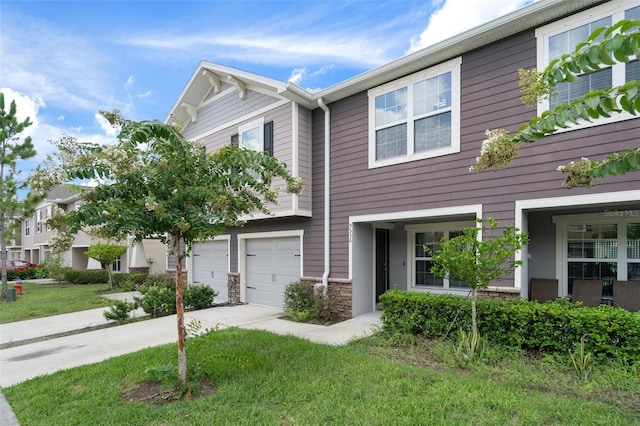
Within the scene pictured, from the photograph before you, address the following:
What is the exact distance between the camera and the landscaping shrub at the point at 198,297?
9633mm

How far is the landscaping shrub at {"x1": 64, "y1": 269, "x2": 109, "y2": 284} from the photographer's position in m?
19.0

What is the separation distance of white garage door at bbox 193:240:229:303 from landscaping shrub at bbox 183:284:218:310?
1242mm

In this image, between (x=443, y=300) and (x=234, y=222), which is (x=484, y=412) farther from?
(x=234, y=222)

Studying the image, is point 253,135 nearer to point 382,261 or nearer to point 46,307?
point 382,261

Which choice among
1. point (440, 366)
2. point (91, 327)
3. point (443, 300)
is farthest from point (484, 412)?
point (91, 327)

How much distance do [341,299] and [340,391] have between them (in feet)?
14.0

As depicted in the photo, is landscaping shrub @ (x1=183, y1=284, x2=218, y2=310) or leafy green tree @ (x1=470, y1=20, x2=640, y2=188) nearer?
leafy green tree @ (x1=470, y1=20, x2=640, y2=188)

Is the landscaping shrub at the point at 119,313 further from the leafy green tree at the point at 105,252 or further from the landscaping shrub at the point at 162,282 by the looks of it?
the leafy green tree at the point at 105,252

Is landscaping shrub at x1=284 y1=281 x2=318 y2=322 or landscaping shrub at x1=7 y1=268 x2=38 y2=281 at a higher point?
landscaping shrub at x1=284 y1=281 x2=318 y2=322

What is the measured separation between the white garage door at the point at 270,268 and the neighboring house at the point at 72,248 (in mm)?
5972

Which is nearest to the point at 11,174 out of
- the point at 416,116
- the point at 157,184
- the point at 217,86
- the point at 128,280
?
the point at 128,280

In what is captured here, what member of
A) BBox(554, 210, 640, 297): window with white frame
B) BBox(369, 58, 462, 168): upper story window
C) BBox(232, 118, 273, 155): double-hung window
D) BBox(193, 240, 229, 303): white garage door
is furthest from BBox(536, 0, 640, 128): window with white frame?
BBox(193, 240, 229, 303): white garage door

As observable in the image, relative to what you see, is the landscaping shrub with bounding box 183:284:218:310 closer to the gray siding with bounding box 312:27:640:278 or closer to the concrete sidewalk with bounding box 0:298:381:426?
the concrete sidewalk with bounding box 0:298:381:426

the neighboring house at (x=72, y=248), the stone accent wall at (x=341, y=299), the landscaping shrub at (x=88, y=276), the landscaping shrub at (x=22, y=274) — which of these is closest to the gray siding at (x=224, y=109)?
the neighboring house at (x=72, y=248)
